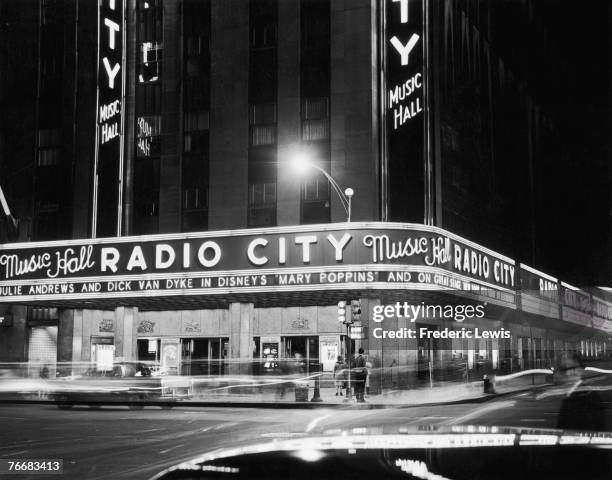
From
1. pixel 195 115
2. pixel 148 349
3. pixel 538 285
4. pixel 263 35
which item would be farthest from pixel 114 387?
pixel 538 285

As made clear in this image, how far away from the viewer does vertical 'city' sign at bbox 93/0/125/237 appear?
38688mm

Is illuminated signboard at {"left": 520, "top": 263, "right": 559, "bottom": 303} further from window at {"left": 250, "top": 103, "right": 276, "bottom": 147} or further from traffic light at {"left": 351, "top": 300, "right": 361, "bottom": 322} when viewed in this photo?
traffic light at {"left": 351, "top": 300, "right": 361, "bottom": 322}

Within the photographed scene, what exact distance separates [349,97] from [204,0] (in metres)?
A: 10.9

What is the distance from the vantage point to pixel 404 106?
3700cm

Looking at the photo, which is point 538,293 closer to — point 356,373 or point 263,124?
point 263,124

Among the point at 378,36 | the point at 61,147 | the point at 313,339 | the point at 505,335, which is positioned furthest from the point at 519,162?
the point at 61,147

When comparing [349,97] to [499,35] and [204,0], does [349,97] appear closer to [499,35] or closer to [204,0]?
[204,0]

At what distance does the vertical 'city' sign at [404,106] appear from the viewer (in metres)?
35.8

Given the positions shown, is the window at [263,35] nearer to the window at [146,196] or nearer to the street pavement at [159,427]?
the window at [146,196]

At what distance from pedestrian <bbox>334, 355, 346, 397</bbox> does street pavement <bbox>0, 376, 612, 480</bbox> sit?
364 centimetres

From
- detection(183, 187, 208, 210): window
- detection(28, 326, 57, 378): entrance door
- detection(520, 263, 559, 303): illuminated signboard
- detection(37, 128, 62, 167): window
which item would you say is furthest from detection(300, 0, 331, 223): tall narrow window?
detection(28, 326, 57, 378): entrance door

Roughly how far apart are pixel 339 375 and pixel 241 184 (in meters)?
13.7

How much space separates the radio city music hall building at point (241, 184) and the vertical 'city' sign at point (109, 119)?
102 millimetres

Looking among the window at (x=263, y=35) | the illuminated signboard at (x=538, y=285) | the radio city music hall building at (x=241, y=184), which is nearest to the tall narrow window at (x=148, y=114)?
the radio city music hall building at (x=241, y=184)
